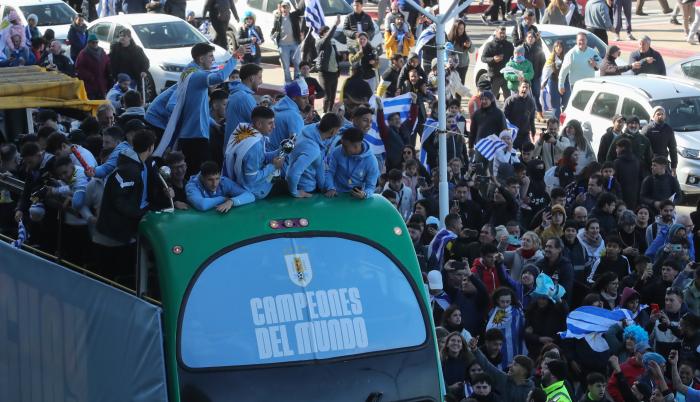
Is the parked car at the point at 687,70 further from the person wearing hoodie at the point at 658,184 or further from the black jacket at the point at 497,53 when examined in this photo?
the person wearing hoodie at the point at 658,184

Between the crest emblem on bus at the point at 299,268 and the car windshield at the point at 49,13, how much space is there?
2157 cm

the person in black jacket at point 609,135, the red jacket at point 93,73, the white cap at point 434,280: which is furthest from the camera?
the red jacket at point 93,73

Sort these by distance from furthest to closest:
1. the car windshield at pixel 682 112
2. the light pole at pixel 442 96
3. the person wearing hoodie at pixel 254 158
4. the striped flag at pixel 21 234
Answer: the car windshield at pixel 682 112 < the light pole at pixel 442 96 < the striped flag at pixel 21 234 < the person wearing hoodie at pixel 254 158

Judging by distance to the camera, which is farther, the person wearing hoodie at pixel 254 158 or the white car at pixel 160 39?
the white car at pixel 160 39

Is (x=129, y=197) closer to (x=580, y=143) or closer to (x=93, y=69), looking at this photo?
(x=580, y=143)

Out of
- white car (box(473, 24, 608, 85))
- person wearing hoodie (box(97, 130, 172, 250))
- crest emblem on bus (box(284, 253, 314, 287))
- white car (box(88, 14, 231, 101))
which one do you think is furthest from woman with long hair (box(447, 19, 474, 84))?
crest emblem on bus (box(284, 253, 314, 287))

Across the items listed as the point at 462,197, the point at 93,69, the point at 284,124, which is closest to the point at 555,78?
the point at 93,69

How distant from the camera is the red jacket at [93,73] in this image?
76.0 feet

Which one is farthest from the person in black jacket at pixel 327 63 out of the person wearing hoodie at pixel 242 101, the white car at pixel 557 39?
the person wearing hoodie at pixel 242 101

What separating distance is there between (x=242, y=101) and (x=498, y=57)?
13.7 m

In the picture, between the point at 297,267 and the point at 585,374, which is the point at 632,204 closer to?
the point at 585,374

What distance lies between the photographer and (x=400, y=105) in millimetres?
19422

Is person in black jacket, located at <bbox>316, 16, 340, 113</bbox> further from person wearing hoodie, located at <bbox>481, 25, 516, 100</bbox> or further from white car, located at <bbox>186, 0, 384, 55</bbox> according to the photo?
white car, located at <bbox>186, 0, 384, 55</bbox>


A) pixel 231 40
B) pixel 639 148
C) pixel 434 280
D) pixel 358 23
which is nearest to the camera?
pixel 434 280
